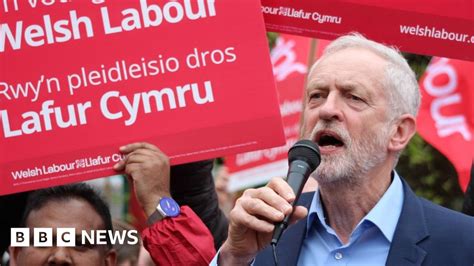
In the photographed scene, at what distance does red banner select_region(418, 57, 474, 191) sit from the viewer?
6773 millimetres

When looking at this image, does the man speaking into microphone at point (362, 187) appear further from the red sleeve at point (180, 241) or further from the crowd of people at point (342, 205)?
the red sleeve at point (180, 241)

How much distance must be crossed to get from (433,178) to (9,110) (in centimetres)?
894

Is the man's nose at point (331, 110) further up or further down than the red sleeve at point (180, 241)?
further up

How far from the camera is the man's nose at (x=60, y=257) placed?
4.49m

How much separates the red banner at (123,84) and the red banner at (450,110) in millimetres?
2453

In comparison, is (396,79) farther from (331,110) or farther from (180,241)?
(180,241)

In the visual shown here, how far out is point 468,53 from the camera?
473cm

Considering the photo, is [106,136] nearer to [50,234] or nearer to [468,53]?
[50,234]

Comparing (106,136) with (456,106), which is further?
(456,106)

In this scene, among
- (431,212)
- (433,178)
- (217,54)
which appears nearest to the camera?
(431,212)

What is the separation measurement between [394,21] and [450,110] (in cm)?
238

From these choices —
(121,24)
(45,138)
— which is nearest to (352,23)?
(121,24)

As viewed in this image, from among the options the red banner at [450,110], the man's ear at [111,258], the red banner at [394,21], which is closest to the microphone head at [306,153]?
the red banner at [394,21]

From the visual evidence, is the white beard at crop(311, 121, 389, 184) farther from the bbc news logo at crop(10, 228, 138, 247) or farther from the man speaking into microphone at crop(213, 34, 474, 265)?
→ the bbc news logo at crop(10, 228, 138, 247)
